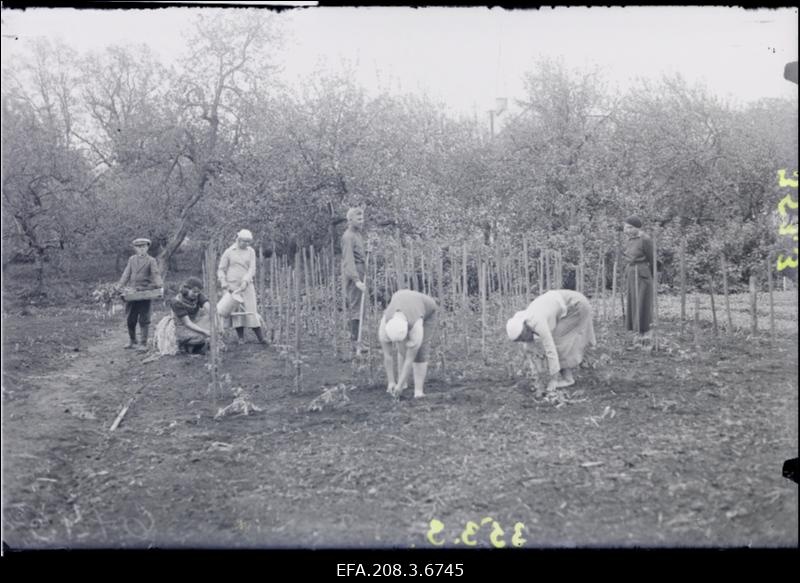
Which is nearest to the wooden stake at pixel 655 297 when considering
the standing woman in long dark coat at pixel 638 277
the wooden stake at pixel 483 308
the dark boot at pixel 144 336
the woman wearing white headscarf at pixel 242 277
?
the standing woman in long dark coat at pixel 638 277

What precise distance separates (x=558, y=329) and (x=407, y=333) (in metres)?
1.62

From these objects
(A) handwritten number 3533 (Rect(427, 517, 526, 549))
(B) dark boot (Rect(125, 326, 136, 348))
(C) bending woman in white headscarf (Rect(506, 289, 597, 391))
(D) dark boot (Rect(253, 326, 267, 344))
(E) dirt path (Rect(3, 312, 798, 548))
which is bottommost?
(A) handwritten number 3533 (Rect(427, 517, 526, 549))

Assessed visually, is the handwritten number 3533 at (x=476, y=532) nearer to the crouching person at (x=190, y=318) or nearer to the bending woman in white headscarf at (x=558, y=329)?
the bending woman in white headscarf at (x=558, y=329)

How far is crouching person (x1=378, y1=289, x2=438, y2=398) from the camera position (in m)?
5.57

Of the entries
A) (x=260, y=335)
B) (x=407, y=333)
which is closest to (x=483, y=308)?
(x=407, y=333)

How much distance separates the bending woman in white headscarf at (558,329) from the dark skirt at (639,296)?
1.79 metres

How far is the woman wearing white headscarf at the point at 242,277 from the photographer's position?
846 cm

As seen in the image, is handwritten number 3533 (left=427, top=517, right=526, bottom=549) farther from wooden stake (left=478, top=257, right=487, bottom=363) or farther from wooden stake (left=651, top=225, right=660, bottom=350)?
wooden stake (left=651, top=225, right=660, bottom=350)

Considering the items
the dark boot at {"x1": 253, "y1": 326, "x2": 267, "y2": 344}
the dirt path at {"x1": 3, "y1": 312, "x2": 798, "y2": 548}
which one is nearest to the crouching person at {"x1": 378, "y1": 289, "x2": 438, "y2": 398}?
the dirt path at {"x1": 3, "y1": 312, "x2": 798, "y2": 548}

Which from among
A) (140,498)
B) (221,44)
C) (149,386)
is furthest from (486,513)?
(221,44)

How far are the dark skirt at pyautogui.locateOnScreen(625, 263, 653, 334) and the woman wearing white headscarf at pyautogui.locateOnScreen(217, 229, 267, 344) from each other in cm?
498
